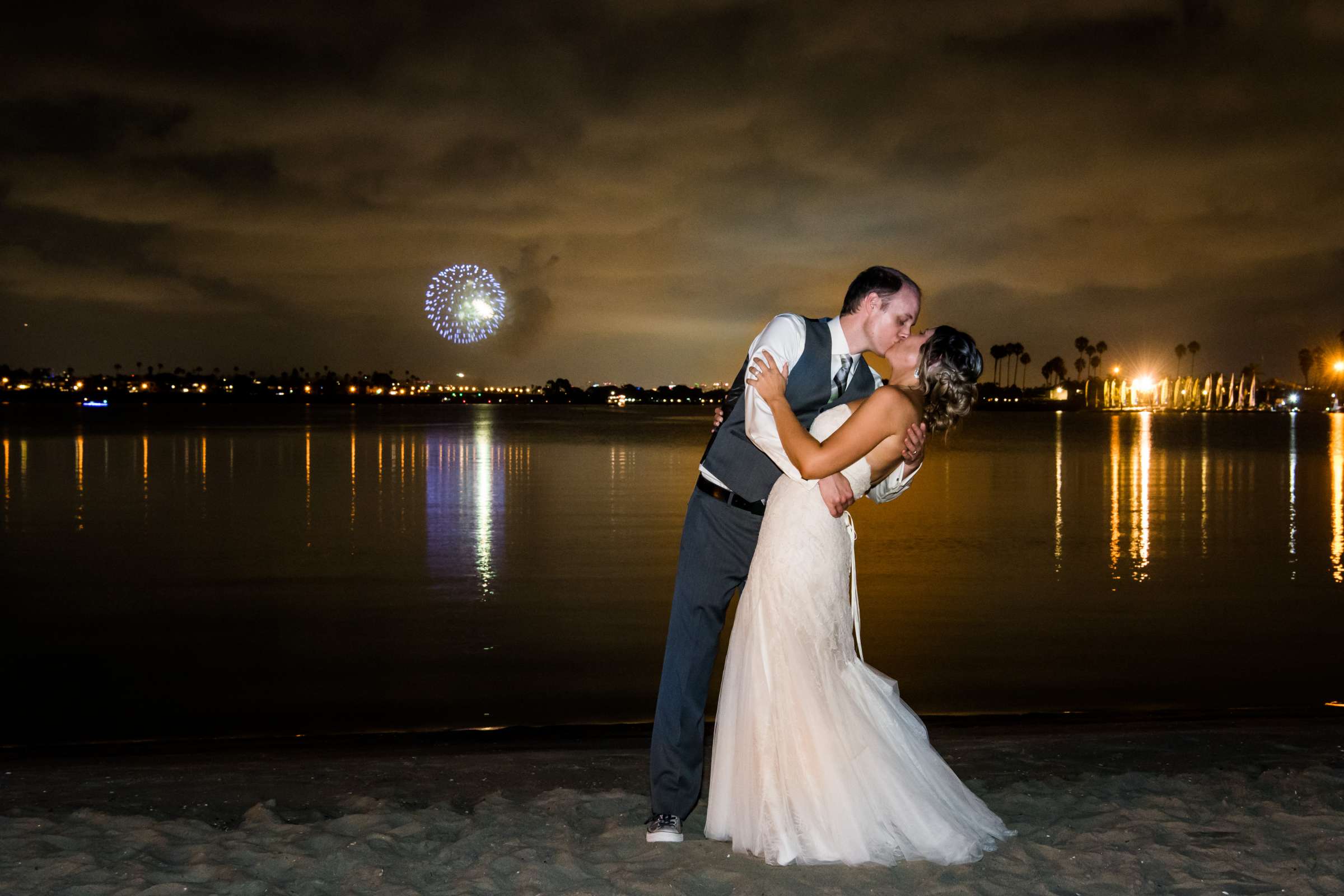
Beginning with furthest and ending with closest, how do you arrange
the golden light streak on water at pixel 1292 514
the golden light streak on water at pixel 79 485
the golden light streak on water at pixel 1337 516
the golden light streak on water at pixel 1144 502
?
the golden light streak on water at pixel 79 485
the golden light streak on water at pixel 1144 502
the golden light streak on water at pixel 1292 514
the golden light streak on water at pixel 1337 516

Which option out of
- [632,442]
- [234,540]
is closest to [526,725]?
[234,540]

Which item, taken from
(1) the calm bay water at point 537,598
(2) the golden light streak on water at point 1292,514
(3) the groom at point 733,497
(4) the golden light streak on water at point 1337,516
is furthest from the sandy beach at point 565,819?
(2) the golden light streak on water at point 1292,514

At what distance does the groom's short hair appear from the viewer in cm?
466

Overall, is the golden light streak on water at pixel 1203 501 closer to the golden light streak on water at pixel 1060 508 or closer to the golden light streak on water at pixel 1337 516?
the golden light streak on water at pixel 1337 516

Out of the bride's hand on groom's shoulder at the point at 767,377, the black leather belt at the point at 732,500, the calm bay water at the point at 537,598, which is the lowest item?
the calm bay water at the point at 537,598

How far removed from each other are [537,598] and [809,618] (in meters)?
9.71

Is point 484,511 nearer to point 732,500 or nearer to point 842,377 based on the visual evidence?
point 732,500

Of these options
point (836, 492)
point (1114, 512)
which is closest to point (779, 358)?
point (836, 492)

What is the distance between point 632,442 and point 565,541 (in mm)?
45244

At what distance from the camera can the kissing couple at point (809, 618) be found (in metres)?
4.71

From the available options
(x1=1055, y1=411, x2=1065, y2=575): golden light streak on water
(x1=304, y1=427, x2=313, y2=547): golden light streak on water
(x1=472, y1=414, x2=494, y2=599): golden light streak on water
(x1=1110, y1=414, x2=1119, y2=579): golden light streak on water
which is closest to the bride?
(x1=472, y1=414, x2=494, y2=599): golden light streak on water

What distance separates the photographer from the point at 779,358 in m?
4.67

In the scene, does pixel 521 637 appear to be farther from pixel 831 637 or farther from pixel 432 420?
pixel 432 420

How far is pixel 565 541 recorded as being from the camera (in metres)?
20.1
